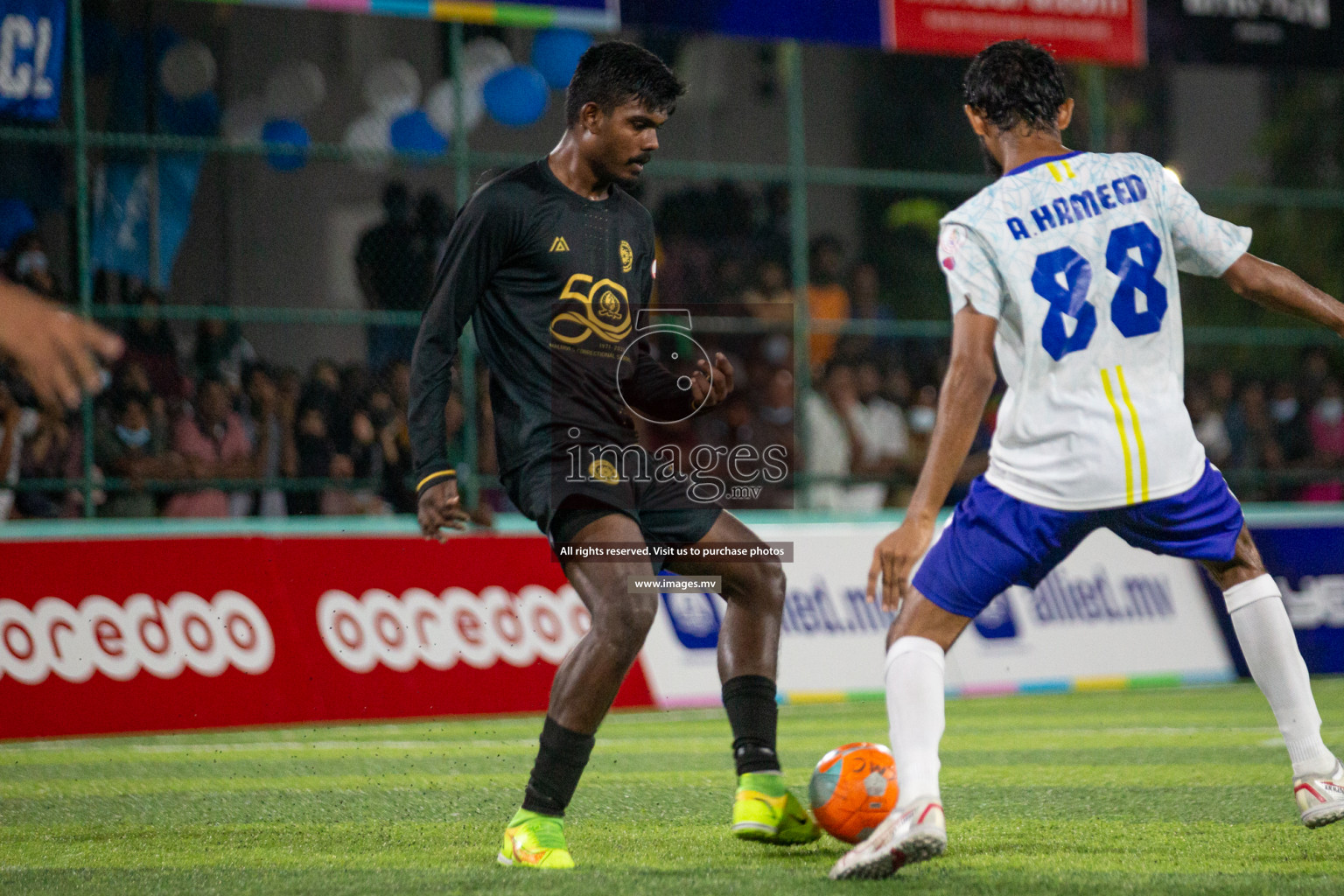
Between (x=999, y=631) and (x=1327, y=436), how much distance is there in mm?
4947

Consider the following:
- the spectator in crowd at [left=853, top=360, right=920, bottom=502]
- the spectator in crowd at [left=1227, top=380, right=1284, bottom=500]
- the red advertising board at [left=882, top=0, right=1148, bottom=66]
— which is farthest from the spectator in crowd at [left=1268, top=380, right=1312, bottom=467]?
the spectator in crowd at [left=853, top=360, right=920, bottom=502]

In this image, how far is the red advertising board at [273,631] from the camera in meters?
9.77

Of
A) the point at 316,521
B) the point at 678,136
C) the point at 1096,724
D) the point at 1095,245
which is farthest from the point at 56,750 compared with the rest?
the point at 678,136

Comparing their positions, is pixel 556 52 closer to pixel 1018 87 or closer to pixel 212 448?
pixel 212 448

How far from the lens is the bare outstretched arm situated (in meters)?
5.02

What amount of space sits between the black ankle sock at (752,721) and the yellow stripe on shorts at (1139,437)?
137 cm

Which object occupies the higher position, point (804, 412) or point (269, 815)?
point (804, 412)

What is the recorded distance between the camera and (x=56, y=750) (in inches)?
360

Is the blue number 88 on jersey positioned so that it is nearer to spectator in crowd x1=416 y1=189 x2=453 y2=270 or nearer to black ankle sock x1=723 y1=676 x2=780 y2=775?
black ankle sock x1=723 y1=676 x2=780 y2=775

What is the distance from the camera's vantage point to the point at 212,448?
1146 centimetres

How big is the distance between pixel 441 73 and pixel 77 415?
32.9ft

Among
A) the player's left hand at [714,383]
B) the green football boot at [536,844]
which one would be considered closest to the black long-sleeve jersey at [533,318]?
the player's left hand at [714,383]

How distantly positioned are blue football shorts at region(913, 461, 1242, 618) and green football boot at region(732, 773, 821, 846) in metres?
0.94

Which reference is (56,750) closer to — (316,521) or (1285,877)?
(316,521)
